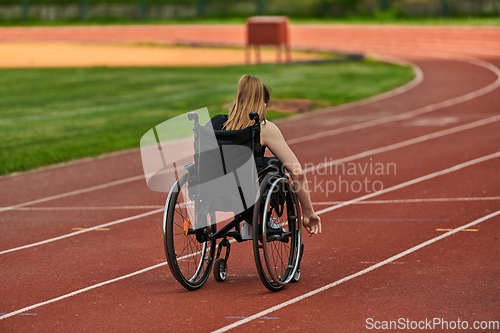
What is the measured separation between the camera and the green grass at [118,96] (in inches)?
490

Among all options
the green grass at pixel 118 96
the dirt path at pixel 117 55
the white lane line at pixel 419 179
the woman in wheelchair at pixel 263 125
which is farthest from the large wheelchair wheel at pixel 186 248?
→ the dirt path at pixel 117 55

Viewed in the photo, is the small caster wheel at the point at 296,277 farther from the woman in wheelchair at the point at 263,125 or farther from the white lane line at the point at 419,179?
the white lane line at the point at 419,179

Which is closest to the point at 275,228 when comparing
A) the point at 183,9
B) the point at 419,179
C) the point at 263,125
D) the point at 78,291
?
the point at 263,125

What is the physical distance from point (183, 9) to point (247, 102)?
165 feet

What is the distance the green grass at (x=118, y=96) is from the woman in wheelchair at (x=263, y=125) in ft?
21.2

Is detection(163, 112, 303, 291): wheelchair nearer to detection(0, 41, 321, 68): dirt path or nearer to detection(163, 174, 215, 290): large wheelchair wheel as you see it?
detection(163, 174, 215, 290): large wheelchair wheel

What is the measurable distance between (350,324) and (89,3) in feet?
178

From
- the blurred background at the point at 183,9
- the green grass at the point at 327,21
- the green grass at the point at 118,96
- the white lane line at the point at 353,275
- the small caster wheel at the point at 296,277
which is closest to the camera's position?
the white lane line at the point at 353,275

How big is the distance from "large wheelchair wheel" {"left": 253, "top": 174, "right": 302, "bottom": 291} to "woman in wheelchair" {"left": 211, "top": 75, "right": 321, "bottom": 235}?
0.35 ft

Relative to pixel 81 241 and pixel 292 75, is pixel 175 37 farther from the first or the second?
pixel 81 241

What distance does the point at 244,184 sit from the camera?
5.06 meters

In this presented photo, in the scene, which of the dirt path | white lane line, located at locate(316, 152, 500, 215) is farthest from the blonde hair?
the dirt path

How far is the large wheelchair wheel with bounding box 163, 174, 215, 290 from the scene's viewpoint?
4926 millimetres

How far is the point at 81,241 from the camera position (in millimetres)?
6934
